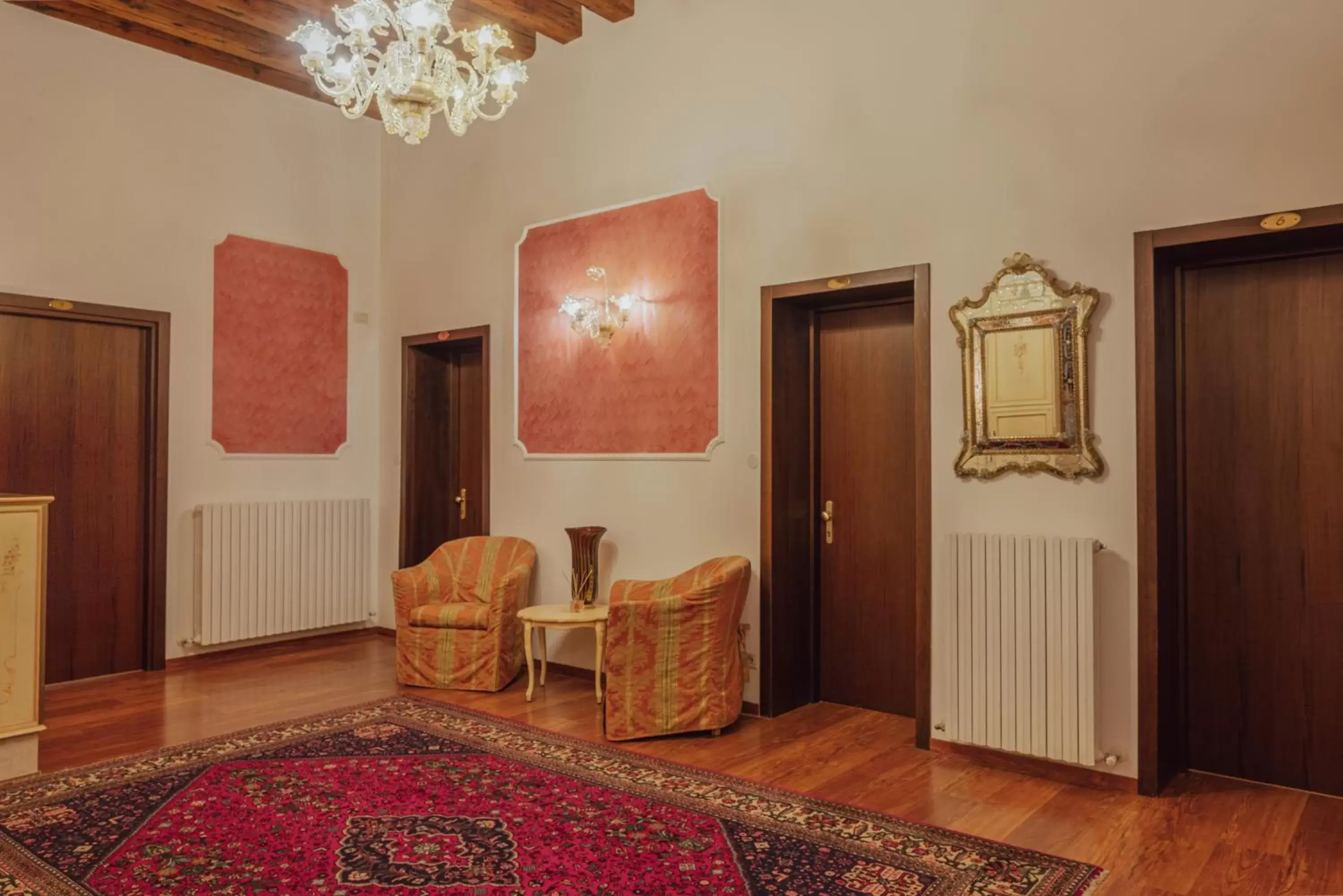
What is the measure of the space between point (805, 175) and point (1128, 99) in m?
1.46

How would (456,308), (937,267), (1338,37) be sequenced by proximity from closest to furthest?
(1338,37) < (937,267) < (456,308)

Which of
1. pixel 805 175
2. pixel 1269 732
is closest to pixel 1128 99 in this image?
pixel 805 175

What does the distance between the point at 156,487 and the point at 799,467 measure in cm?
386

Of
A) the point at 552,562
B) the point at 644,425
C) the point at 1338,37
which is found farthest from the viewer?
the point at 552,562

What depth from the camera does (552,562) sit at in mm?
5777

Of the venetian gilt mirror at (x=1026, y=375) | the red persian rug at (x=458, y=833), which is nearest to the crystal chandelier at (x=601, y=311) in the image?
the venetian gilt mirror at (x=1026, y=375)

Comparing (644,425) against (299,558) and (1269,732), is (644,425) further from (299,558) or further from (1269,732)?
(1269,732)

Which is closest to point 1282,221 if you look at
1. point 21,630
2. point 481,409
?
point 481,409

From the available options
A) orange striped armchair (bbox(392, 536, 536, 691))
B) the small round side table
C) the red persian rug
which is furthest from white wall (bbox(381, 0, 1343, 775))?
the red persian rug

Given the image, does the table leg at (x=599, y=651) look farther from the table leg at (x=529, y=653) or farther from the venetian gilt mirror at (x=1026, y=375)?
the venetian gilt mirror at (x=1026, y=375)

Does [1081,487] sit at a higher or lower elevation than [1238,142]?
lower

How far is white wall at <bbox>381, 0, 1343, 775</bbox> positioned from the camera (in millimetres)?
3521

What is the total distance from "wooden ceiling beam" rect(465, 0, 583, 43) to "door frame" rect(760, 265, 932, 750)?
2.15 metres

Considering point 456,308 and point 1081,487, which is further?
point 456,308
